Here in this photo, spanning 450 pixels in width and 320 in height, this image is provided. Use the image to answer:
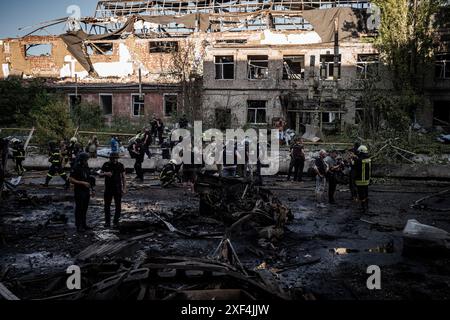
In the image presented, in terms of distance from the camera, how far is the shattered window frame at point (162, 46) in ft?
108

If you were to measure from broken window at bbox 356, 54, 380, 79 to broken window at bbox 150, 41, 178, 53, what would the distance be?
45.9 ft

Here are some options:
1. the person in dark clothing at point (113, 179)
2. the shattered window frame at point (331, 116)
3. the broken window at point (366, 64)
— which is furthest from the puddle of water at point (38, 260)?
the broken window at point (366, 64)

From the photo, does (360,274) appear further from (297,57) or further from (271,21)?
(271,21)

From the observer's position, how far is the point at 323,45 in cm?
2972

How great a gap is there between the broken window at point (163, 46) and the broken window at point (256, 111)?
7760 mm

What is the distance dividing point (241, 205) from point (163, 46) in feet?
85.1

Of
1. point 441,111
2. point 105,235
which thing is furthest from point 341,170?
point 441,111

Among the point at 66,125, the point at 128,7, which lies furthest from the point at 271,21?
the point at 66,125

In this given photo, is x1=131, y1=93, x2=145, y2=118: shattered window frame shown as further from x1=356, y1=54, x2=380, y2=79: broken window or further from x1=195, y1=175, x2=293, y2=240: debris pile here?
x1=195, y1=175, x2=293, y2=240: debris pile

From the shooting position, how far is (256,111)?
101ft

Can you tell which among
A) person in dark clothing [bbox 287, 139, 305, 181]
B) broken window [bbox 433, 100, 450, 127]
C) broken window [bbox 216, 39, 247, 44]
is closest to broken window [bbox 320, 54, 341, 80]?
broken window [bbox 216, 39, 247, 44]

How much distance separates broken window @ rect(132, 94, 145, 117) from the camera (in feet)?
105

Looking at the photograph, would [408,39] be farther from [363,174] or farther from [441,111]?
[363,174]

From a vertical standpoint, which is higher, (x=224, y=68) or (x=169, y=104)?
(x=224, y=68)
